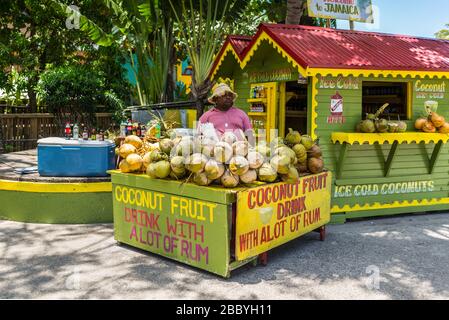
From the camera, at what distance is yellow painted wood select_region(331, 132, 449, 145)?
7.06 meters

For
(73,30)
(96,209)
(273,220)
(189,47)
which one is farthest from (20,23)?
(273,220)

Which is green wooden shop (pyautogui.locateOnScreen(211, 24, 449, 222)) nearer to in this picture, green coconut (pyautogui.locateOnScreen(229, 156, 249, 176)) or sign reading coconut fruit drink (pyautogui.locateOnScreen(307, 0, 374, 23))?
sign reading coconut fruit drink (pyautogui.locateOnScreen(307, 0, 374, 23))

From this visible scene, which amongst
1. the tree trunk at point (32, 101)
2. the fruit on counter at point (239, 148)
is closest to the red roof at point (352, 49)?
the fruit on counter at point (239, 148)

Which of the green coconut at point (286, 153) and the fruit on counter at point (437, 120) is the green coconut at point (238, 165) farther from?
the fruit on counter at point (437, 120)

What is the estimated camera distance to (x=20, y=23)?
14859mm

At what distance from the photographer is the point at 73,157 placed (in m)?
6.98

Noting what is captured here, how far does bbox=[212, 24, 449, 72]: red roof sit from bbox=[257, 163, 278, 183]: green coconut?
7.51 feet

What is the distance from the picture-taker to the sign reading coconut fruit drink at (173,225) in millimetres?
4801

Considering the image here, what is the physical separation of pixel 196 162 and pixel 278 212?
1179mm

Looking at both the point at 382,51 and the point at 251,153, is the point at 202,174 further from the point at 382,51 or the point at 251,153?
the point at 382,51

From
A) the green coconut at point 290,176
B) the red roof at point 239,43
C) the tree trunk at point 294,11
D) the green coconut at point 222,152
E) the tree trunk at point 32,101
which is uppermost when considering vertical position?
the tree trunk at point 294,11

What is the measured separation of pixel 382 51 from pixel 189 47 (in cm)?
617

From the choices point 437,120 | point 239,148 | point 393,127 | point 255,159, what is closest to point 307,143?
point 255,159

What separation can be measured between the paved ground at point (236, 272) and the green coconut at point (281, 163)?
3.63 feet
